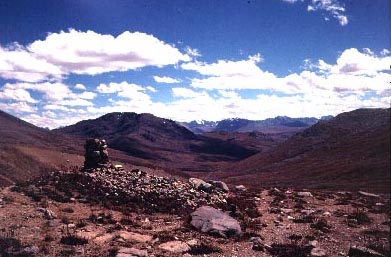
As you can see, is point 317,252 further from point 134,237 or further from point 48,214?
point 48,214

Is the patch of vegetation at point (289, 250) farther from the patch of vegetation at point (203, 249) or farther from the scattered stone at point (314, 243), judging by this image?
the patch of vegetation at point (203, 249)

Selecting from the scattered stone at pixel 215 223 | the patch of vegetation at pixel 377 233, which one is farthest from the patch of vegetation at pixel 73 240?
the patch of vegetation at pixel 377 233

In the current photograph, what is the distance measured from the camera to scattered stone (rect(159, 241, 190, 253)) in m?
20.4

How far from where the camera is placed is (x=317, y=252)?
20.4 meters

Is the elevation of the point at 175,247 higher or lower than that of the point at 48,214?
lower

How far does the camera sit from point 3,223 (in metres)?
23.2

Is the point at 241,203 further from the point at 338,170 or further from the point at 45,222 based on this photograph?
the point at 338,170

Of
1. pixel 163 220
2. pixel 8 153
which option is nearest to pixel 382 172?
pixel 163 220

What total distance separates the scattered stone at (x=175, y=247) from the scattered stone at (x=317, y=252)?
6.13m

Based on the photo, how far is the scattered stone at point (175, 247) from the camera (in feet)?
67.0

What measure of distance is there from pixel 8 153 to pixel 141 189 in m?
90.7

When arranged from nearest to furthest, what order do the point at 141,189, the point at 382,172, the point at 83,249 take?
1. the point at 83,249
2. the point at 141,189
3. the point at 382,172

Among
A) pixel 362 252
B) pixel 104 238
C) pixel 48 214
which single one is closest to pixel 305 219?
pixel 362 252

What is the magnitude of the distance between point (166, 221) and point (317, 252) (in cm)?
1050
